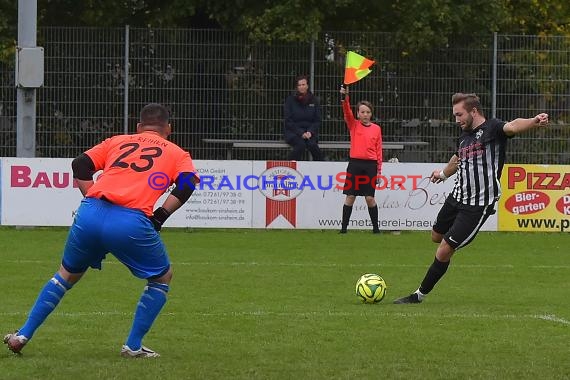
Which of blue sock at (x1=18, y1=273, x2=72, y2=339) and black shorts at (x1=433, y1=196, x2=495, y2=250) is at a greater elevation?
black shorts at (x1=433, y1=196, x2=495, y2=250)

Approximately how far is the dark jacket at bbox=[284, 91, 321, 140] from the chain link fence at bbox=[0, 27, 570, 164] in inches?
21.2

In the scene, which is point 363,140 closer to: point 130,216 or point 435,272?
point 435,272

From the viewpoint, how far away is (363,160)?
1956cm

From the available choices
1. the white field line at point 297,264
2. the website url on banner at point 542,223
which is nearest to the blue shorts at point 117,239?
the white field line at point 297,264

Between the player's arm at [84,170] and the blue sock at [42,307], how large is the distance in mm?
649

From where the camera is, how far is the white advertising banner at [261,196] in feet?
64.7

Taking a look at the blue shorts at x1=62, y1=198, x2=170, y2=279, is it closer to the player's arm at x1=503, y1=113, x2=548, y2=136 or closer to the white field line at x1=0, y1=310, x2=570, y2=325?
the white field line at x1=0, y1=310, x2=570, y2=325

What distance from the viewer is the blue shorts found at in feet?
26.2

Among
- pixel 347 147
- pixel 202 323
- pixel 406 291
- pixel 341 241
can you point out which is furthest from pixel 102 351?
pixel 347 147

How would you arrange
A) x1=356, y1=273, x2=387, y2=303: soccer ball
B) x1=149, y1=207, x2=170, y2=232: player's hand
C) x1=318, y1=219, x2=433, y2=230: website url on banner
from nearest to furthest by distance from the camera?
1. x1=149, y1=207, x2=170, y2=232: player's hand
2. x1=356, y1=273, x2=387, y2=303: soccer ball
3. x1=318, y1=219, x2=433, y2=230: website url on banner

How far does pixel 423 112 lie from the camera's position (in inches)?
854

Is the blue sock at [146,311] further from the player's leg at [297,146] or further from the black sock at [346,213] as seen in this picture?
the player's leg at [297,146]

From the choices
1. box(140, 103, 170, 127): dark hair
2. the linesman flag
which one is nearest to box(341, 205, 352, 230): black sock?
the linesman flag

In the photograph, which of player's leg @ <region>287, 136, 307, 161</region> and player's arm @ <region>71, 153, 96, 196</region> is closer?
player's arm @ <region>71, 153, 96, 196</region>
